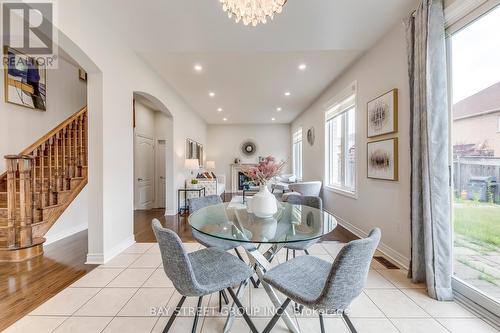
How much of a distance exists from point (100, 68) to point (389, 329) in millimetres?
3735

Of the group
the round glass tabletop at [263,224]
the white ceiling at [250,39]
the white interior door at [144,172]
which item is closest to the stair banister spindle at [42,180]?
the white ceiling at [250,39]

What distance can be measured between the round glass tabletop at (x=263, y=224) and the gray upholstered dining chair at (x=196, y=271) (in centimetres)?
24

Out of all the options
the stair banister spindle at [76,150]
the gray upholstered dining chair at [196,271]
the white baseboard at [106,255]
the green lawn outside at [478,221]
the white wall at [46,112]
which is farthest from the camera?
the stair banister spindle at [76,150]

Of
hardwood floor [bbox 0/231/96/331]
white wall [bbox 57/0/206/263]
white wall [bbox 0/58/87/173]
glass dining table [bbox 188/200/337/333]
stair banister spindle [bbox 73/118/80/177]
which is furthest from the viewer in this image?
stair banister spindle [bbox 73/118/80/177]

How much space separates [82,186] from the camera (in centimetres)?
368

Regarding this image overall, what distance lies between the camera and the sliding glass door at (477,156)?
1687 mm

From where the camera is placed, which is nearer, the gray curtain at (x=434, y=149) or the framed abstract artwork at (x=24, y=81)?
the gray curtain at (x=434, y=149)

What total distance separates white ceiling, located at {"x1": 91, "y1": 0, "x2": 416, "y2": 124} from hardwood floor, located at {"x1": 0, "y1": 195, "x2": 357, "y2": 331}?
2.83 meters

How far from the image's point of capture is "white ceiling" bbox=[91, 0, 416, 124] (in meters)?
2.31

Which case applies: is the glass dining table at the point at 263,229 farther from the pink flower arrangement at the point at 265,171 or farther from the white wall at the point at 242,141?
the white wall at the point at 242,141

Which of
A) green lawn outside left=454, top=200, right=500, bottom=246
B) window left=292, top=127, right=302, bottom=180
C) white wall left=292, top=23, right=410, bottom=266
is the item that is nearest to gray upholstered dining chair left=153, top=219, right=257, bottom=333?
green lawn outside left=454, top=200, right=500, bottom=246

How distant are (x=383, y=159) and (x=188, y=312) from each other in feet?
9.02

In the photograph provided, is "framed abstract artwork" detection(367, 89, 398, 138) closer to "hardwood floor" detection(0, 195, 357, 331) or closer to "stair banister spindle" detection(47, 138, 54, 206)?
"hardwood floor" detection(0, 195, 357, 331)

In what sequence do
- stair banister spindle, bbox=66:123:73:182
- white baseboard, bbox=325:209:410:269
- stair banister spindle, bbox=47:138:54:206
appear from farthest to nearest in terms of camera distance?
stair banister spindle, bbox=66:123:73:182, stair banister spindle, bbox=47:138:54:206, white baseboard, bbox=325:209:410:269
